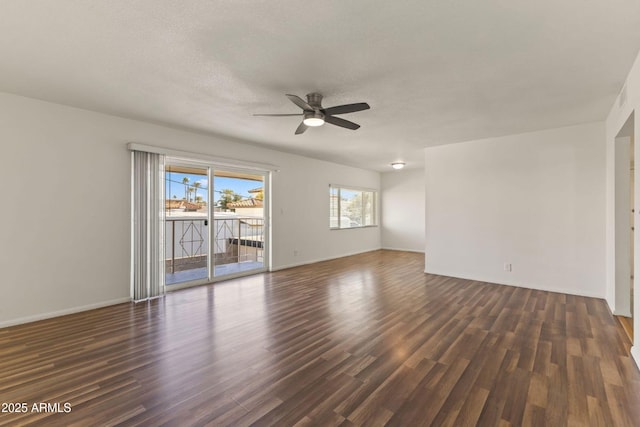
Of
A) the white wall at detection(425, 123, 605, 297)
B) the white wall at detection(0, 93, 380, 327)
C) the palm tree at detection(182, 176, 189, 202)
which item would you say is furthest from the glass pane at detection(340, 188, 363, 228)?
the white wall at detection(0, 93, 380, 327)

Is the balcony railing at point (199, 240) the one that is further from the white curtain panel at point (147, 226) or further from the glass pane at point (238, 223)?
the white curtain panel at point (147, 226)

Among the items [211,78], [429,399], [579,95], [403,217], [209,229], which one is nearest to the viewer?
[429,399]

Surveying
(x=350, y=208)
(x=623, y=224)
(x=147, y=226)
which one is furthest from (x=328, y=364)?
(x=350, y=208)

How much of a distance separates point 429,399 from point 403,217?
24.3ft

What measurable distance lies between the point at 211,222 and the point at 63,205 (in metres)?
1.99

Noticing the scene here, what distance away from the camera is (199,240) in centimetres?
528

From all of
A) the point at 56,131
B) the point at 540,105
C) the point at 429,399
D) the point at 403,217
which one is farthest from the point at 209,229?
the point at 403,217

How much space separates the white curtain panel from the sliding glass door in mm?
316

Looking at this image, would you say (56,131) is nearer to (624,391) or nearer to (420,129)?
(420,129)

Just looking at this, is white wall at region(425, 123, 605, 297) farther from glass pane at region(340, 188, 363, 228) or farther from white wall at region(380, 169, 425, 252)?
white wall at region(380, 169, 425, 252)

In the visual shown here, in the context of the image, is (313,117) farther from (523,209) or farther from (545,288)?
(545,288)

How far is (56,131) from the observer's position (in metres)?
3.54

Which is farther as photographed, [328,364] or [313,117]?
[313,117]

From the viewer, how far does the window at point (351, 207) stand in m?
7.94
